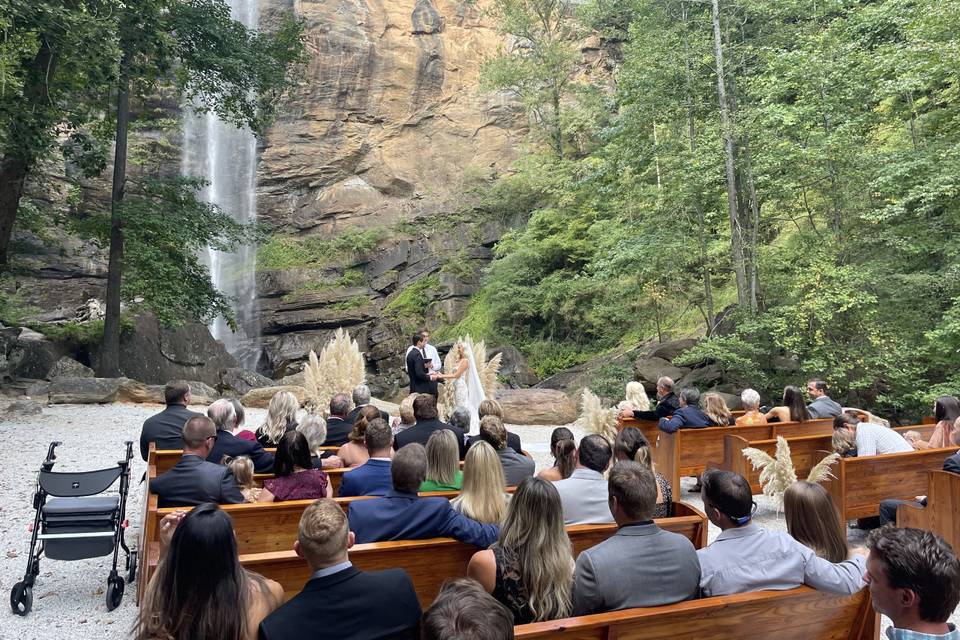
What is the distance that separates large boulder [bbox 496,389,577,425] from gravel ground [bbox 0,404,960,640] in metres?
0.33

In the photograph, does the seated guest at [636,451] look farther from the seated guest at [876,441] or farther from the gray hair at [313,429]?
the seated guest at [876,441]

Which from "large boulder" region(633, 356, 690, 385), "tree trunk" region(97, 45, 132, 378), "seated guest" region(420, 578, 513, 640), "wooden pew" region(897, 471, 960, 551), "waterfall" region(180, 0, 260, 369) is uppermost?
"waterfall" region(180, 0, 260, 369)

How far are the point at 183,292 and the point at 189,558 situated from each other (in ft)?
46.9

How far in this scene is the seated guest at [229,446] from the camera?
16.3ft


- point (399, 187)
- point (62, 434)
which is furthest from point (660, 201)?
point (399, 187)

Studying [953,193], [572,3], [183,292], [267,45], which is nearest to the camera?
[953,193]

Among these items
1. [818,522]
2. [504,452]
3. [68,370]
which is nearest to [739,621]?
[818,522]

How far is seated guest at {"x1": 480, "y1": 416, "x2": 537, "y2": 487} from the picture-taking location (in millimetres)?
4656

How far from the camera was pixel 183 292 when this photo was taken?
15.0m

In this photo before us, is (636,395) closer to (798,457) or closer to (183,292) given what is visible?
(798,457)

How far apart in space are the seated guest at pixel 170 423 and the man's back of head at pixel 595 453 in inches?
147

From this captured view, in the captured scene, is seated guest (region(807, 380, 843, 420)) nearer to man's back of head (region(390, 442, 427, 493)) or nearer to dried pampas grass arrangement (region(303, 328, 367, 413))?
man's back of head (region(390, 442, 427, 493))

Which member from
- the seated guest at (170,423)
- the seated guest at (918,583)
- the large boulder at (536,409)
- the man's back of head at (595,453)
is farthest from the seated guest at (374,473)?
the large boulder at (536,409)

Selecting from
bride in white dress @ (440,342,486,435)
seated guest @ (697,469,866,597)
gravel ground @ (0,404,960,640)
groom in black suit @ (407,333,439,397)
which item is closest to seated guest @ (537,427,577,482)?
seated guest @ (697,469,866,597)
